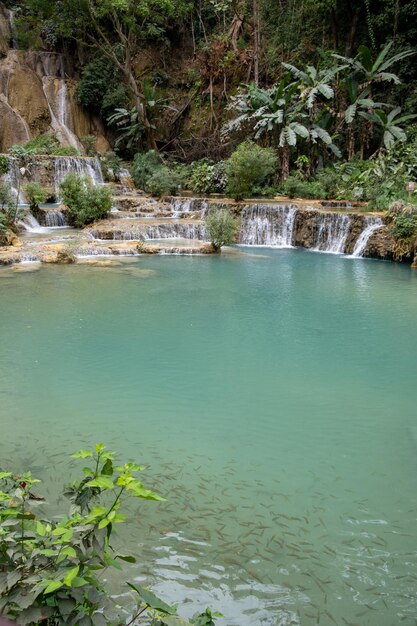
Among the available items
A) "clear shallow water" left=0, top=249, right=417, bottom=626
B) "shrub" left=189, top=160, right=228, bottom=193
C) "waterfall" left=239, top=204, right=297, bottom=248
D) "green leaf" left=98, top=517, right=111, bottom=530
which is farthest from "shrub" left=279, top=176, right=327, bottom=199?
"green leaf" left=98, top=517, right=111, bottom=530

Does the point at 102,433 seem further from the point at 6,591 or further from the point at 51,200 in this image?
the point at 51,200

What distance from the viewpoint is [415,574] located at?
2.96 m

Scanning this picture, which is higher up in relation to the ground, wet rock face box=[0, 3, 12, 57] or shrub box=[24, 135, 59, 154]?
wet rock face box=[0, 3, 12, 57]

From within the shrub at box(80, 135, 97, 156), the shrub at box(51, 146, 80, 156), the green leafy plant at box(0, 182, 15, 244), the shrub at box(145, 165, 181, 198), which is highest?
the shrub at box(80, 135, 97, 156)

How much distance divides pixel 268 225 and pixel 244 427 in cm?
1247

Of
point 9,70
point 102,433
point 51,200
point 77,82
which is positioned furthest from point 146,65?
point 102,433

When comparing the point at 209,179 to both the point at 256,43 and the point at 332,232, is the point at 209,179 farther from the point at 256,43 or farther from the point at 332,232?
the point at 332,232

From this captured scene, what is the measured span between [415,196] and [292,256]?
3.81 meters

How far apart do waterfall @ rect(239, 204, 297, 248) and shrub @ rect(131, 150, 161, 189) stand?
6624 millimetres

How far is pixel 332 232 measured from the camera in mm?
15281

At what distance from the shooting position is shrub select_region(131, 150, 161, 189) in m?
21.7

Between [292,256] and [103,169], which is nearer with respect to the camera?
[292,256]

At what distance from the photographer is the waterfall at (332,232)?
14984 millimetres

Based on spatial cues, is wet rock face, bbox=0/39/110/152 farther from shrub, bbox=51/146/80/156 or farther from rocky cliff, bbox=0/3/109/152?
shrub, bbox=51/146/80/156
